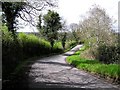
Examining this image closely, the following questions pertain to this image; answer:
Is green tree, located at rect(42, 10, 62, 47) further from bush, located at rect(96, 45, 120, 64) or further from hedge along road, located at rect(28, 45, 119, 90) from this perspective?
hedge along road, located at rect(28, 45, 119, 90)

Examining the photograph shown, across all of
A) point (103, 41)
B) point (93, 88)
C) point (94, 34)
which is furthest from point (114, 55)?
point (93, 88)

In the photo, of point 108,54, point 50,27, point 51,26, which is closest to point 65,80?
point 108,54

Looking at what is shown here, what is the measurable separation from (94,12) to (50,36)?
2804 cm

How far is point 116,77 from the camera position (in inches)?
583

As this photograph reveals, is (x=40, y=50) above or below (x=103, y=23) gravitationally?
below

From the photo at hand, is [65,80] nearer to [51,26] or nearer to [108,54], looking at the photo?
[108,54]

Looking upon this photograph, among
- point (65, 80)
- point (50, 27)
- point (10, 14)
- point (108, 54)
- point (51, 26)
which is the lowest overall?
point (65, 80)

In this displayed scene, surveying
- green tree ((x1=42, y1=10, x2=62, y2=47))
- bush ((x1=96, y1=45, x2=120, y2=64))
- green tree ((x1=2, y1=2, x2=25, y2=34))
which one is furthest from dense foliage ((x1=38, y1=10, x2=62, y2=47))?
green tree ((x1=2, y1=2, x2=25, y2=34))

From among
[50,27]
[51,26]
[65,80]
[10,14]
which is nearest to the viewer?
[65,80]

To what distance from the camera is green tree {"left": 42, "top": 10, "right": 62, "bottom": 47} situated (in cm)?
6531

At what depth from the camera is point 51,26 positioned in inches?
2623

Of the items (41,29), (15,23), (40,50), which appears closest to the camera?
(15,23)

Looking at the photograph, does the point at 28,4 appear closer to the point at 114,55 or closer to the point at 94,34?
the point at 114,55

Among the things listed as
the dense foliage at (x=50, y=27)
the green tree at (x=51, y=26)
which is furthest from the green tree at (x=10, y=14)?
the green tree at (x=51, y=26)
